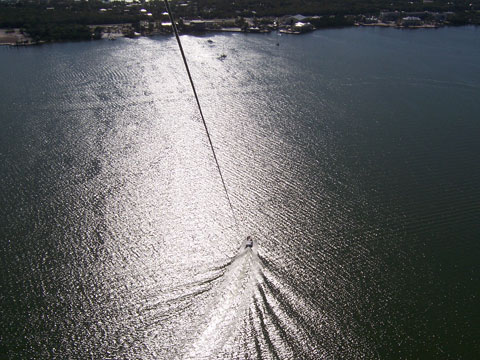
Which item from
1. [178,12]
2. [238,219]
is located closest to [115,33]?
[178,12]

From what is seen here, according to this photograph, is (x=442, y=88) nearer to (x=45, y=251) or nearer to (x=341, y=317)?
(x=341, y=317)

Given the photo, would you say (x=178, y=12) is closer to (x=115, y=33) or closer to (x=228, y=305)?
(x=115, y=33)

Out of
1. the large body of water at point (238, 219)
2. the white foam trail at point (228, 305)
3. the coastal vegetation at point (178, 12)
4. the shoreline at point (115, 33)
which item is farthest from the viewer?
the coastal vegetation at point (178, 12)

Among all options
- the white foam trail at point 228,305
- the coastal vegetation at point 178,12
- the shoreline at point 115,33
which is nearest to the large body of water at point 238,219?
the white foam trail at point 228,305

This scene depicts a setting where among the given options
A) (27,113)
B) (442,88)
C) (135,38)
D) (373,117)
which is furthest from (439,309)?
(135,38)

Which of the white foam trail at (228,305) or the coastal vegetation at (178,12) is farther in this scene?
the coastal vegetation at (178,12)

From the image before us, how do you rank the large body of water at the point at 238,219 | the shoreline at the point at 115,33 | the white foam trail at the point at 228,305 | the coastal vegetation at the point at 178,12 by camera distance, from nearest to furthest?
the white foam trail at the point at 228,305 < the large body of water at the point at 238,219 < the shoreline at the point at 115,33 < the coastal vegetation at the point at 178,12

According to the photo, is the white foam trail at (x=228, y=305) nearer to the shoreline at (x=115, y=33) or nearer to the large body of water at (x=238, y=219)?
the large body of water at (x=238, y=219)

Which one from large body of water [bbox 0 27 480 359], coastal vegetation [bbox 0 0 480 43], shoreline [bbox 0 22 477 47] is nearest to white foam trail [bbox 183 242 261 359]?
large body of water [bbox 0 27 480 359]

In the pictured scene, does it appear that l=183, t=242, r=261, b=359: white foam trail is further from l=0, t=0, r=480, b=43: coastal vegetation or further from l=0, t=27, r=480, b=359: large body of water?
l=0, t=0, r=480, b=43: coastal vegetation

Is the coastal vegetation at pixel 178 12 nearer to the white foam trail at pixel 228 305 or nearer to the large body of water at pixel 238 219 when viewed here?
the large body of water at pixel 238 219
